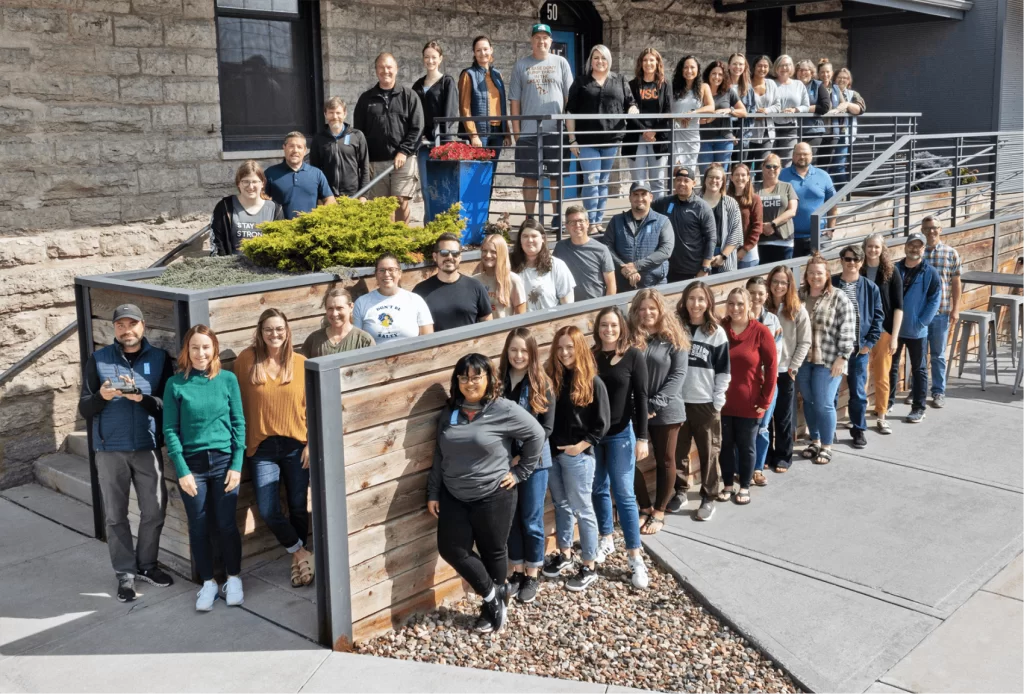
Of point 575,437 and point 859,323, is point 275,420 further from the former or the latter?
point 859,323

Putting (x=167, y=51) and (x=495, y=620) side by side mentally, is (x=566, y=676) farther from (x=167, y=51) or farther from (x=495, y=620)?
(x=167, y=51)

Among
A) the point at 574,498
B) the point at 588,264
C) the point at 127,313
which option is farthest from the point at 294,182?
the point at 574,498

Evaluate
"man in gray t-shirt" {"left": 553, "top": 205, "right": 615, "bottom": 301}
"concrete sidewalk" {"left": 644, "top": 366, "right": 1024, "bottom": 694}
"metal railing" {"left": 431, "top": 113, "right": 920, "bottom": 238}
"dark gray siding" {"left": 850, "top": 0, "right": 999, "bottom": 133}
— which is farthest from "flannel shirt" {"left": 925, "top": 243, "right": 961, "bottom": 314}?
"dark gray siding" {"left": 850, "top": 0, "right": 999, "bottom": 133}

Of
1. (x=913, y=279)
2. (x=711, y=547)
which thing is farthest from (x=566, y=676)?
(x=913, y=279)

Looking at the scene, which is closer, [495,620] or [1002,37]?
[495,620]

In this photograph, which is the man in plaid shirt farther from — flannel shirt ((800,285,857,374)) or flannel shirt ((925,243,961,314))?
flannel shirt ((800,285,857,374))

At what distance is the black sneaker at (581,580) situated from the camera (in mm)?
6602

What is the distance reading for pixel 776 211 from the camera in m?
10.2

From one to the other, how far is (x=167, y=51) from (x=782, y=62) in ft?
23.0

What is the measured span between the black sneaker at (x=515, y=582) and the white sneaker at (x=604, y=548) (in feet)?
2.04

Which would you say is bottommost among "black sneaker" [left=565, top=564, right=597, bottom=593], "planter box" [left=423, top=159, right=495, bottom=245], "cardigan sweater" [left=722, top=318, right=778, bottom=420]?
"black sneaker" [left=565, top=564, right=597, bottom=593]

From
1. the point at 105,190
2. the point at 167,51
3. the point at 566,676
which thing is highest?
the point at 167,51

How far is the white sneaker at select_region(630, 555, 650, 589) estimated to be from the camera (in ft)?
21.7

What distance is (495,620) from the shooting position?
239 inches
